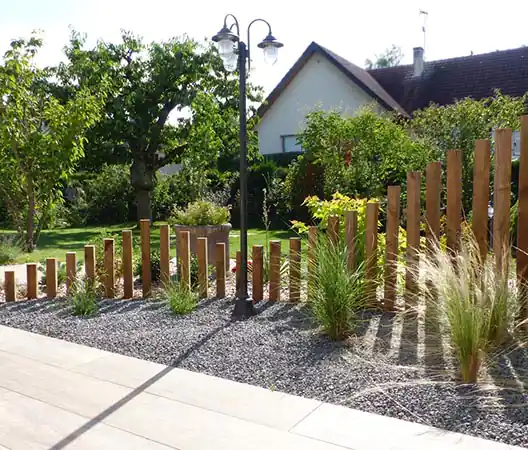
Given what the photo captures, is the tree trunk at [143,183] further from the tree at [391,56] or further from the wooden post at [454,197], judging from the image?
the tree at [391,56]

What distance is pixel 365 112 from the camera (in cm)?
1254

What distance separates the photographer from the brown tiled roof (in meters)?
18.5

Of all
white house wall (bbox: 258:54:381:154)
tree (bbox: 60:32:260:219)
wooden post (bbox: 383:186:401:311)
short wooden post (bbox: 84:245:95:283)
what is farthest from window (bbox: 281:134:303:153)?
wooden post (bbox: 383:186:401:311)

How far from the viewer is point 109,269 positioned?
227 inches

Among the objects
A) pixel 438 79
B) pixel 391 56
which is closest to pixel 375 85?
pixel 438 79

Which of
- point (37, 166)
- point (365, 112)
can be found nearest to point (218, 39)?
point (37, 166)

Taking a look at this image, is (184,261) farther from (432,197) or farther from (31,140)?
(31,140)

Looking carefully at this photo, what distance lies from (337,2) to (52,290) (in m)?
5.27

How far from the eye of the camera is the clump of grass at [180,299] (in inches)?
196

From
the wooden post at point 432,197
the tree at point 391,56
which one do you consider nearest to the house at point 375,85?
the wooden post at point 432,197

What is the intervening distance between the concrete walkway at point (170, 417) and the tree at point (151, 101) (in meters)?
13.1

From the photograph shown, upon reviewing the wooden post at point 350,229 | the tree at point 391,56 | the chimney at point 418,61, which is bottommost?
the wooden post at point 350,229

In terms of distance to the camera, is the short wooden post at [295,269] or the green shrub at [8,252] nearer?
the short wooden post at [295,269]

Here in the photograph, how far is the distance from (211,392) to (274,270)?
2216 mm
